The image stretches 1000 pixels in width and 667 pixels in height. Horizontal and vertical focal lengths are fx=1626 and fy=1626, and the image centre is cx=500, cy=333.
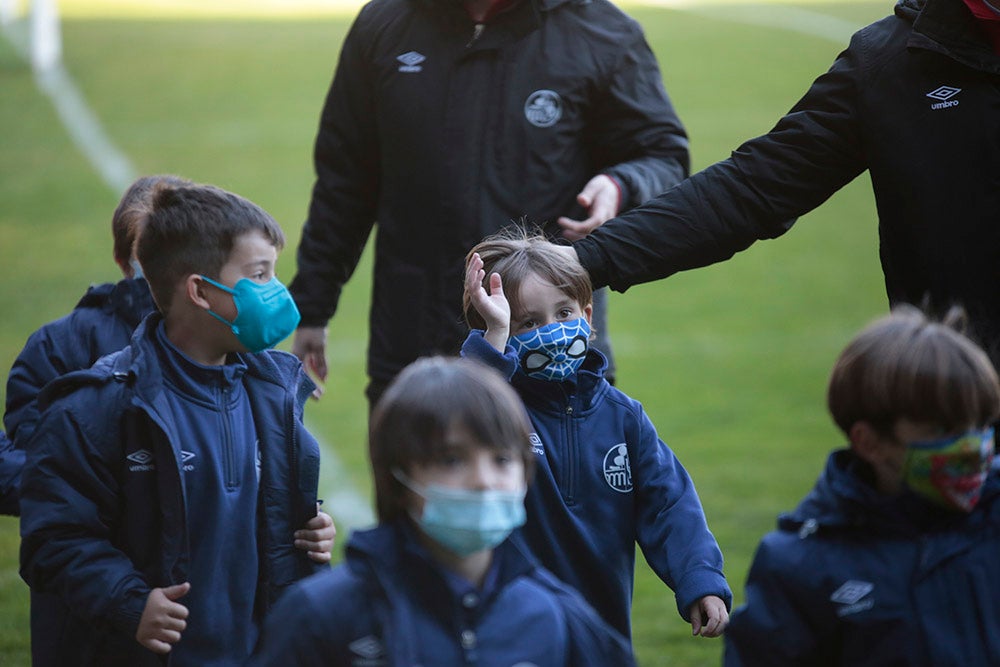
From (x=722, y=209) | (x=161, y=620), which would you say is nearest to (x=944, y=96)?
(x=722, y=209)

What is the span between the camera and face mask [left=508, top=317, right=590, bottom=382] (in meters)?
4.12

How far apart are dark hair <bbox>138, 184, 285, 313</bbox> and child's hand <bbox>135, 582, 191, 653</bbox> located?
2.65 ft

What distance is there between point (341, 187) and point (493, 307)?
1588mm

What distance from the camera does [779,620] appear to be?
3207 millimetres

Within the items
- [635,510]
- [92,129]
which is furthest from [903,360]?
[92,129]

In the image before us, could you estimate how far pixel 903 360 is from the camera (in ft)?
10.6

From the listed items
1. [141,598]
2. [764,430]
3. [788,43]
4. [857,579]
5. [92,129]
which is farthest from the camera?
[788,43]

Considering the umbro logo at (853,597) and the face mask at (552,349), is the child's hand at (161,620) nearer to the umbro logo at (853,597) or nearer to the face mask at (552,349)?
the face mask at (552,349)

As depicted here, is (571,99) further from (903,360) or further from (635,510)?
(903,360)

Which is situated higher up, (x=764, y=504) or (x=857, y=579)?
(x=857, y=579)

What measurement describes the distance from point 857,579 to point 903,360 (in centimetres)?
44

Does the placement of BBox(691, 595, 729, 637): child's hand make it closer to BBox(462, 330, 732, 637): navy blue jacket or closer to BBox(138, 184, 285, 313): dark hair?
BBox(462, 330, 732, 637): navy blue jacket

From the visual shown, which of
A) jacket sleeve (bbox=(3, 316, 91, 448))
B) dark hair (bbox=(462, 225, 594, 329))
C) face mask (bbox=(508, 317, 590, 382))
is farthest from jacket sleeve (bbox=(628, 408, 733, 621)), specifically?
jacket sleeve (bbox=(3, 316, 91, 448))

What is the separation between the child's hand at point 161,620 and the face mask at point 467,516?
3.19ft
